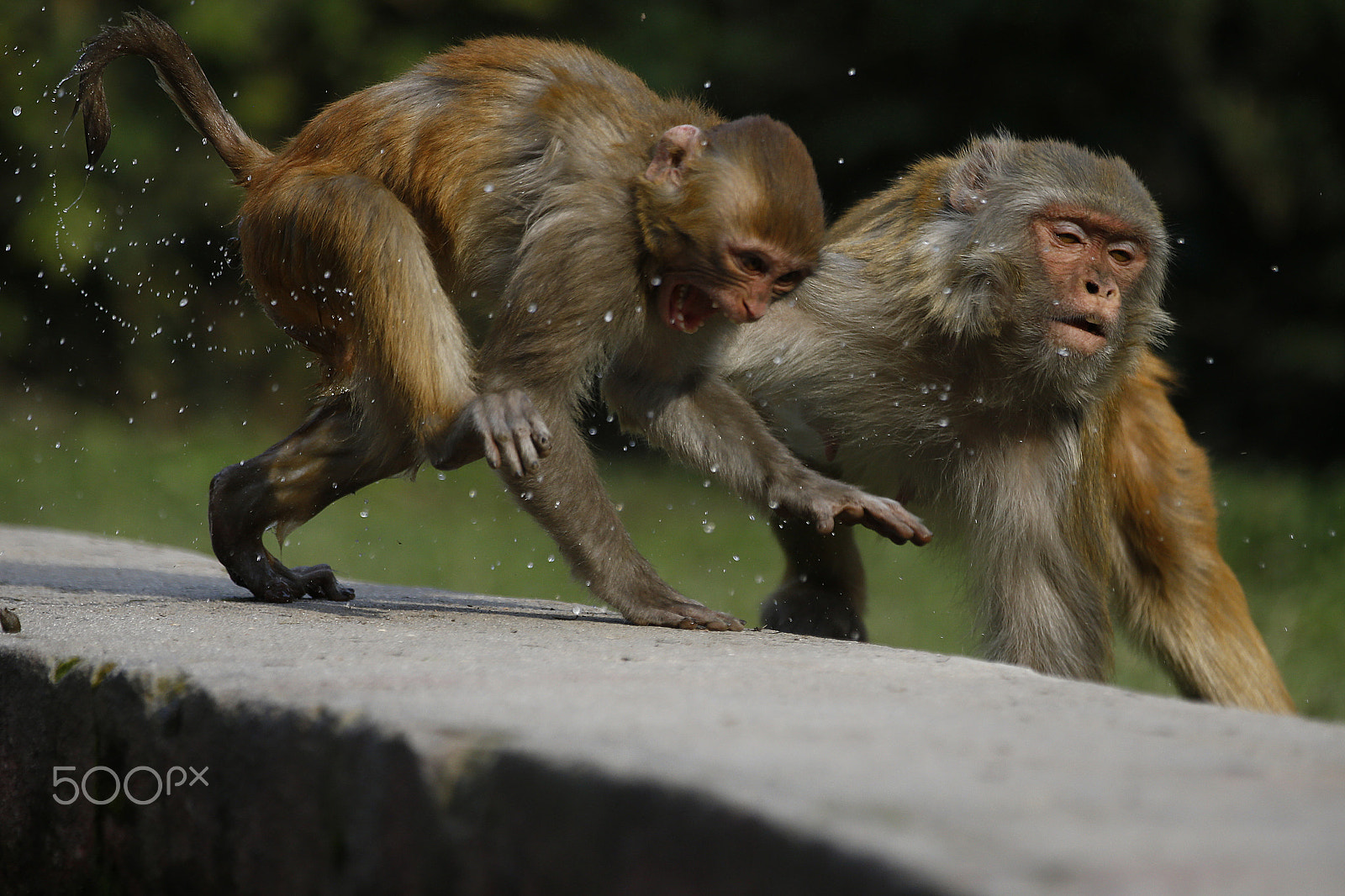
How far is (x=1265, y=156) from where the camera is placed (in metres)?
13.2

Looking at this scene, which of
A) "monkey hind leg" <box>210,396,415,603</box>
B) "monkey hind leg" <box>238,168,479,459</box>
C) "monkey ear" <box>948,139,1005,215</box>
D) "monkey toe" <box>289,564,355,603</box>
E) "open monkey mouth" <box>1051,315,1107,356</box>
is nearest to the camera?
"monkey hind leg" <box>238,168,479,459</box>

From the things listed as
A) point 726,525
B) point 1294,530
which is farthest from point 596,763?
point 726,525

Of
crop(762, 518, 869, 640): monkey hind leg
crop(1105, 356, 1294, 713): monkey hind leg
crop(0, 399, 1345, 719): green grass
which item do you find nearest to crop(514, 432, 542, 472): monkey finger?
crop(762, 518, 869, 640): monkey hind leg

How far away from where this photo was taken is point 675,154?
4.31 m

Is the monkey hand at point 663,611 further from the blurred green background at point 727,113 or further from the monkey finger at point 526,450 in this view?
the blurred green background at point 727,113

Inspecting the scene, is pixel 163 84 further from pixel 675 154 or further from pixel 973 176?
pixel 973 176

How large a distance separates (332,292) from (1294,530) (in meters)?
8.25

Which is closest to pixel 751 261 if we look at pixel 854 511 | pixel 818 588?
pixel 854 511

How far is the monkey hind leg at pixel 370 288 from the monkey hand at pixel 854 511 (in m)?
1.06

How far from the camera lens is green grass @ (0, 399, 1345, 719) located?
8.65m

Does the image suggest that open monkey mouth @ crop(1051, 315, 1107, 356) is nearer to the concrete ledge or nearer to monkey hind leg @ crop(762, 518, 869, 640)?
monkey hind leg @ crop(762, 518, 869, 640)

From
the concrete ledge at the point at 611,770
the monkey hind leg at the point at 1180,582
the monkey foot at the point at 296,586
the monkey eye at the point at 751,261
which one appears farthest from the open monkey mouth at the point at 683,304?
the monkey hind leg at the point at 1180,582

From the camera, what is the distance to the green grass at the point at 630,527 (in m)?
8.65

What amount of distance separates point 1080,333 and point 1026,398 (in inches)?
12.4
